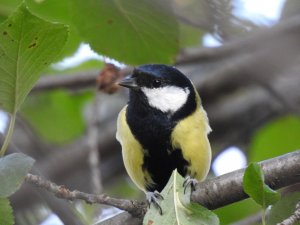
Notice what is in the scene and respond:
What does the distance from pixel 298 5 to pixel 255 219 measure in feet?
2.20

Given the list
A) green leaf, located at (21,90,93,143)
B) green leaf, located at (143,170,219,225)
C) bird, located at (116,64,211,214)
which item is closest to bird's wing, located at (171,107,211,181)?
bird, located at (116,64,211,214)

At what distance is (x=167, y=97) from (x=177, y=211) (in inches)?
38.0

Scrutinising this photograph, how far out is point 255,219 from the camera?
2.37m

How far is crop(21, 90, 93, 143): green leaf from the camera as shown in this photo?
4.04 meters

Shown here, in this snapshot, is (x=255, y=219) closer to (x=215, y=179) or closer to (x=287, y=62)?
(x=215, y=179)

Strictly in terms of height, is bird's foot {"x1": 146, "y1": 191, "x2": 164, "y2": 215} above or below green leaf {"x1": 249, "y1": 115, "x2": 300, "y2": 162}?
above

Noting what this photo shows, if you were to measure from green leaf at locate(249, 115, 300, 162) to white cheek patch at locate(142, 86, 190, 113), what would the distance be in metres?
0.57

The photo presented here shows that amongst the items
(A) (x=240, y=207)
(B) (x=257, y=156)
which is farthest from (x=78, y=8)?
(B) (x=257, y=156)

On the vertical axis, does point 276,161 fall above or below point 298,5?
below

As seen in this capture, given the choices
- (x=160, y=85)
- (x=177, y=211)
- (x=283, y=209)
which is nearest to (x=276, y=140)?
(x=160, y=85)

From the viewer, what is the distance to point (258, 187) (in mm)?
1769

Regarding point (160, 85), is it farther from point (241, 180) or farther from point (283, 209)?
point (283, 209)

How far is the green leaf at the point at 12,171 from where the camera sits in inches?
65.3

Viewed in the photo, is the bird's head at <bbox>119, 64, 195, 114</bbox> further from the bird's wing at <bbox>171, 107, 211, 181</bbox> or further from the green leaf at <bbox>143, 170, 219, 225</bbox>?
the green leaf at <bbox>143, 170, 219, 225</bbox>
